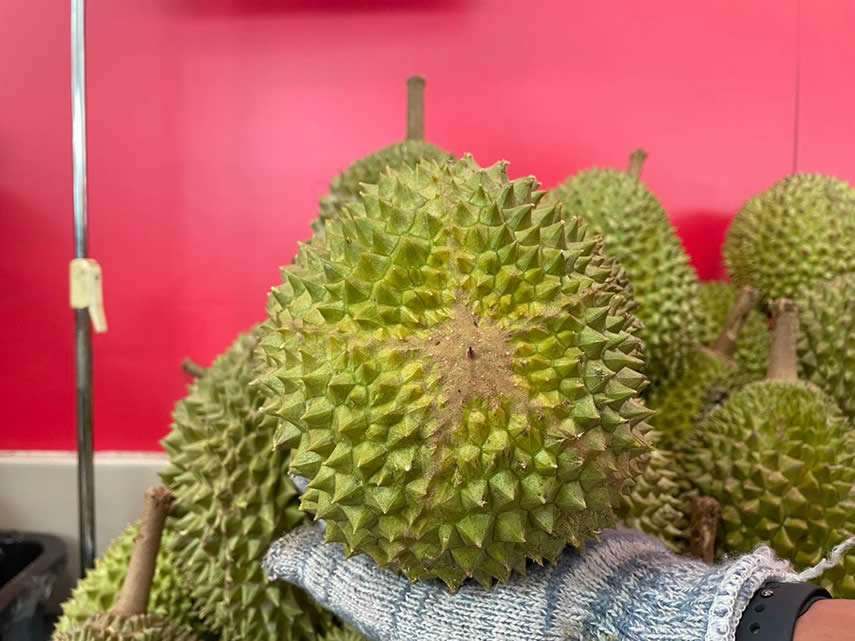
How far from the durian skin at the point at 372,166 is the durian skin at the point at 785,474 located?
73cm

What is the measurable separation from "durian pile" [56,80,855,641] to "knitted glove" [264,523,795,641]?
0.03 meters

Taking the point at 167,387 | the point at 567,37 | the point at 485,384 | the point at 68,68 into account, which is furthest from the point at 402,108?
the point at 485,384

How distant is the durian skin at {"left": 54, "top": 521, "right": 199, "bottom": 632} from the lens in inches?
41.7

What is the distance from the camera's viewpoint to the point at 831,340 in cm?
124

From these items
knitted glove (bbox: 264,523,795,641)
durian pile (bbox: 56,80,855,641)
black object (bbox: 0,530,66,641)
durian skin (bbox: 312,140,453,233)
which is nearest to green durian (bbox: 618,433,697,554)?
durian pile (bbox: 56,80,855,641)

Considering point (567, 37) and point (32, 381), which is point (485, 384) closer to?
point (567, 37)

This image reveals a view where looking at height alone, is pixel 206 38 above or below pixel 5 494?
above

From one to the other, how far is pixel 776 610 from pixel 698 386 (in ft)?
2.44

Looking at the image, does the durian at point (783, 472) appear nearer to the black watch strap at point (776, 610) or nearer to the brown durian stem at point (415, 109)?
the black watch strap at point (776, 610)

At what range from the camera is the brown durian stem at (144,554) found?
3.26 ft

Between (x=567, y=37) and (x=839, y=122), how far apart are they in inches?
28.5

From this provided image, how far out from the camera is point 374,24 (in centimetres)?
175

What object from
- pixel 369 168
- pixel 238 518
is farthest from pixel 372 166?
pixel 238 518

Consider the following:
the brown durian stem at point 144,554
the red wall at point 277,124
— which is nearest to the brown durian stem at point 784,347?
the red wall at point 277,124
